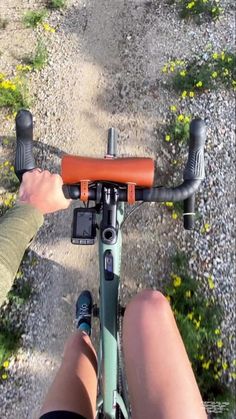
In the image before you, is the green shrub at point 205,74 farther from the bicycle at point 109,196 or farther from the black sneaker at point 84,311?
the bicycle at point 109,196

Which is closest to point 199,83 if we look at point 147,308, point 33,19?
point 33,19

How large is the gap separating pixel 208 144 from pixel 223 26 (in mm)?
1779

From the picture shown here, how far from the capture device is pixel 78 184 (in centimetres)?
223

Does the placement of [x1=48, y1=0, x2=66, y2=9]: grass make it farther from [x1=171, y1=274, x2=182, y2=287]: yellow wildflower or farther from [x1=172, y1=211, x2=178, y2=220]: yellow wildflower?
[x1=171, y1=274, x2=182, y2=287]: yellow wildflower

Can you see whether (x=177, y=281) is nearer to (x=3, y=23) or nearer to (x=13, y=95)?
(x=13, y=95)

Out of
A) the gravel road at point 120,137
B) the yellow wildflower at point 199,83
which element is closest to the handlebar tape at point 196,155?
the gravel road at point 120,137

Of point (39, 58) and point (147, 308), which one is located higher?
point (39, 58)

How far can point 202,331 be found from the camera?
13.0 ft

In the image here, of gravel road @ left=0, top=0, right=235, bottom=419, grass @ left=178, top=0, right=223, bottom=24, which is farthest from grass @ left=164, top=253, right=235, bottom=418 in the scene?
grass @ left=178, top=0, right=223, bottom=24

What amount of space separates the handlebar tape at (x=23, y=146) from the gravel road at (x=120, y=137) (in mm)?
2177

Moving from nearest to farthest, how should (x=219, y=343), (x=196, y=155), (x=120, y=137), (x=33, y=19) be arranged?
1. (x=196, y=155)
2. (x=219, y=343)
3. (x=120, y=137)
4. (x=33, y=19)

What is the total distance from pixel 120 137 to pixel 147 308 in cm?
298

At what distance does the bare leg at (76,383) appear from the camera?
2441 millimetres

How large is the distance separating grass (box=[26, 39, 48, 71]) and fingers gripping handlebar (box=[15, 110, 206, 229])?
3241 mm
